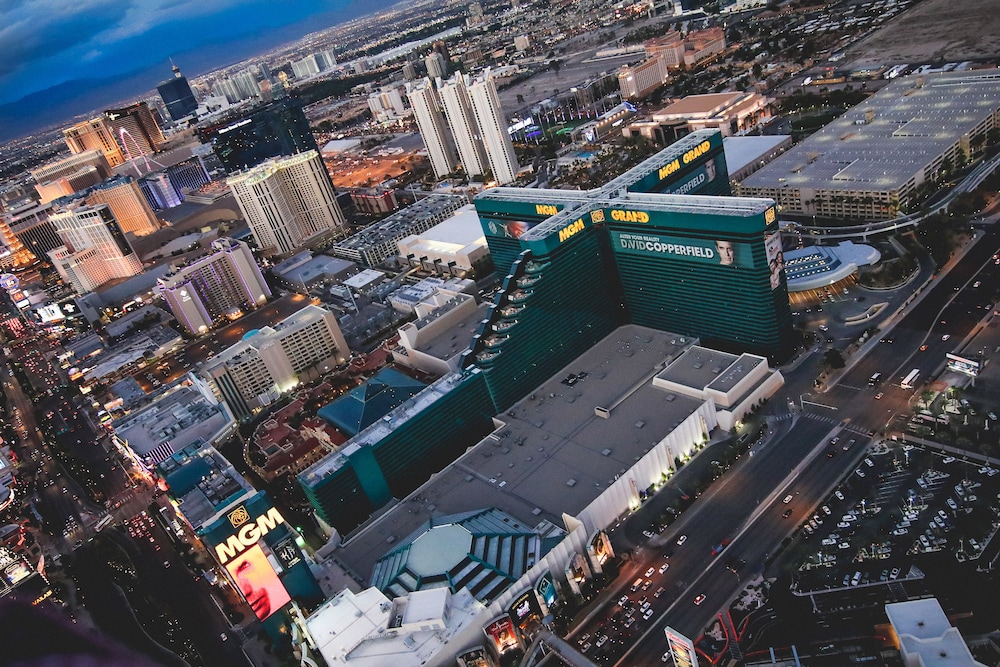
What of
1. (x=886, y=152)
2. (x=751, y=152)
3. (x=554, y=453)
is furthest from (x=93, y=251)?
(x=886, y=152)

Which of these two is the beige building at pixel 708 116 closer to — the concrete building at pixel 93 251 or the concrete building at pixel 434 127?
the concrete building at pixel 434 127

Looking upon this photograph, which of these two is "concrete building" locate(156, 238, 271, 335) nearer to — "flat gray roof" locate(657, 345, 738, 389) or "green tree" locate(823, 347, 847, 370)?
"flat gray roof" locate(657, 345, 738, 389)

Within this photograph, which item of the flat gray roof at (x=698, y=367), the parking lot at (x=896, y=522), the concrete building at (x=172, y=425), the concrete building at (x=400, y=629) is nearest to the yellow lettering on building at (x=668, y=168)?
the flat gray roof at (x=698, y=367)

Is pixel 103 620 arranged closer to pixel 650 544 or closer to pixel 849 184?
pixel 650 544

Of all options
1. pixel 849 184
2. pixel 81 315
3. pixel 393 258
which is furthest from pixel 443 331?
pixel 81 315

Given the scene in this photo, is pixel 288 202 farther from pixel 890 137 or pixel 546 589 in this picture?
pixel 546 589

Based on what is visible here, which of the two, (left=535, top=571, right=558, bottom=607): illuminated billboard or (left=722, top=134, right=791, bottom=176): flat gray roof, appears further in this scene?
(left=722, top=134, right=791, bottom=176): flat gray roof

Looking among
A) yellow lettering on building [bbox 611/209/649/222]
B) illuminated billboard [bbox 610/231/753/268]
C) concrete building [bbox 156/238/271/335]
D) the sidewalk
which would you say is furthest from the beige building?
concrete building [bbox 156/238/271/335]
